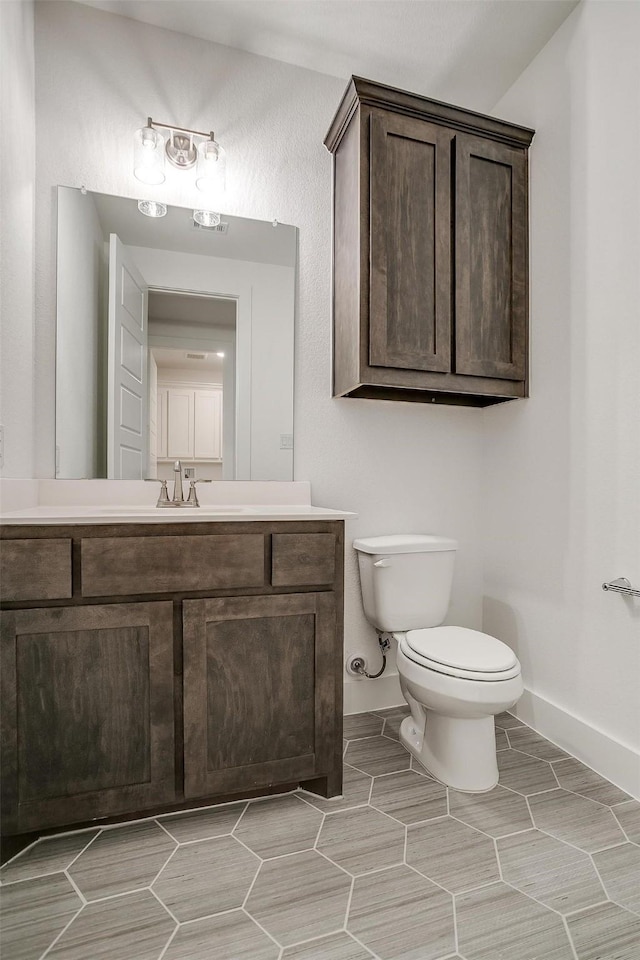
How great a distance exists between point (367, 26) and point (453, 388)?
1.38 meters

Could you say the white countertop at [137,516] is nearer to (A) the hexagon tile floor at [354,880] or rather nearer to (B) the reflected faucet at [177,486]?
(B) the reflected faucet at [177,486]

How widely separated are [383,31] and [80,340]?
5.34ft

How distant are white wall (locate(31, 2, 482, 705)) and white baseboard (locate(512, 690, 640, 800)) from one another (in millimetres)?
466

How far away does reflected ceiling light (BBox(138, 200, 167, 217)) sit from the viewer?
6.25 ft

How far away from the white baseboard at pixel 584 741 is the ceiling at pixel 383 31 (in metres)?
2.56

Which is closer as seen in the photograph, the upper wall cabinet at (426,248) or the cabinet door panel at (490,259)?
the upper wall cabinet at (426,248)

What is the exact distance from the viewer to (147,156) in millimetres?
1855

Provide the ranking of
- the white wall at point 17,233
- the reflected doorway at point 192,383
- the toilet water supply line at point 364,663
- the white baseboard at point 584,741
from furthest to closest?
the toilet water supply line at point 364,663 < the reflected doorway at point 192,383 < the white baseboard at point 584,741 < the white wall at point 17,233

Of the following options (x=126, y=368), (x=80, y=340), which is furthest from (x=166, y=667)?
(x=80, y=340)

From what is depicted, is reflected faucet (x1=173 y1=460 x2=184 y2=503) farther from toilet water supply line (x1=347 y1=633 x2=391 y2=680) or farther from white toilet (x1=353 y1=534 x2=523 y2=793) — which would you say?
toilet water supply line (x1=347 y1=633 x2=391 y2=680)

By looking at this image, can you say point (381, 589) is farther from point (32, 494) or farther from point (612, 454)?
point (32, 494)

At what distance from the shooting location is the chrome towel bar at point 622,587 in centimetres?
161

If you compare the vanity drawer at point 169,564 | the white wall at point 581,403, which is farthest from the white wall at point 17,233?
the white wall at point 581,403

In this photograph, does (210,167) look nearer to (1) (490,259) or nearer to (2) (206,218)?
(2) (206,218)
